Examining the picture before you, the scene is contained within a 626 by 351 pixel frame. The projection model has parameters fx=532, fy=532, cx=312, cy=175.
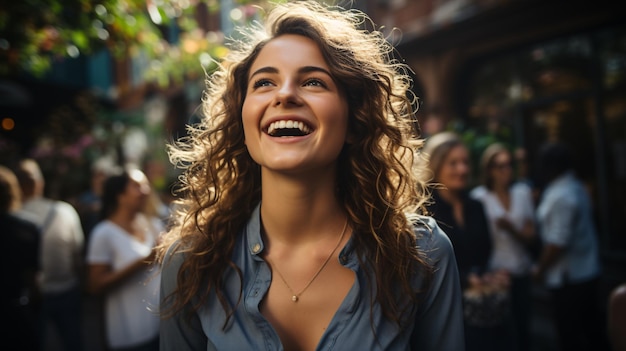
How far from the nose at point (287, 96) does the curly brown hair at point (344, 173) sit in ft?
0.54

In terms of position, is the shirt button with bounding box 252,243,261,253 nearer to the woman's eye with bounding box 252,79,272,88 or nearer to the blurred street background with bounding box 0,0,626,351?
the woman's eye with bounding box 252,79,272,88

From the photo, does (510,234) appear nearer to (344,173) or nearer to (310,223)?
(344,173)

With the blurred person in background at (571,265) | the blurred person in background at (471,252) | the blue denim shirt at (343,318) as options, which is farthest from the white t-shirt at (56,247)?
the blurred person in background at (571,265)

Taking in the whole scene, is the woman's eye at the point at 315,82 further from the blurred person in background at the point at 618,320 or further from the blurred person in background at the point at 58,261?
the blurred person in background at the point at 58,261

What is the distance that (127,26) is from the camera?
4.20 metres

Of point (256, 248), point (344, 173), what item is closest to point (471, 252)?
point (344, 173)

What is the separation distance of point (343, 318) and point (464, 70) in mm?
7765

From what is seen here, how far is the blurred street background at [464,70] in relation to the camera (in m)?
4.59

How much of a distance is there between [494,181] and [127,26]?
3502mm

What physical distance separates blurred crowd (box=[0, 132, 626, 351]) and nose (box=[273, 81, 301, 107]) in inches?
68.4

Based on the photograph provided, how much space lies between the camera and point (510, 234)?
478 centimetres

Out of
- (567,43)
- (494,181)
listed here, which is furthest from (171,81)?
(494,181)

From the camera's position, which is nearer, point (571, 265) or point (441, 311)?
point (441, 311)

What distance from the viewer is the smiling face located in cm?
175
